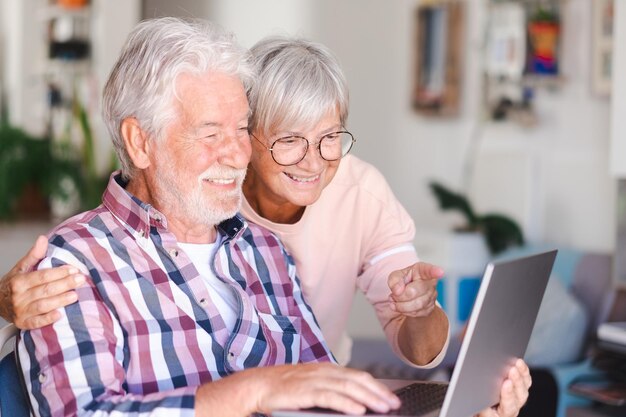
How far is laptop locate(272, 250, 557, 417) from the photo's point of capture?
143cm

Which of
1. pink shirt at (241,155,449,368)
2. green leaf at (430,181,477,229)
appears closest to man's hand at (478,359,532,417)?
pink shirt at (241,155,449,368)

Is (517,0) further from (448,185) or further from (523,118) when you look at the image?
(448,185)

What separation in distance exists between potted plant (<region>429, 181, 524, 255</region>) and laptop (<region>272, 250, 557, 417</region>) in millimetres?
2656

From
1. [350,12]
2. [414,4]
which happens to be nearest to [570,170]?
[414,4]

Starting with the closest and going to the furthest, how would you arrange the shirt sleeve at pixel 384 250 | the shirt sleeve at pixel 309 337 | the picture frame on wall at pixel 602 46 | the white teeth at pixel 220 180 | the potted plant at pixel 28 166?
the white teeth at pixel 220 180 < the shirt sleeve at pixel 309 337 < the shirt sleeve at pixel 384 250 < the picture frame on wall at pixel 602 46 < the potted plant at pixel 28 166

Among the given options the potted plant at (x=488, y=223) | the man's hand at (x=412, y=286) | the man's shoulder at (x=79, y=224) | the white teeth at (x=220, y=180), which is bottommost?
the potted plant at (x=488, y=223)

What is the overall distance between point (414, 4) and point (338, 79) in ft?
11.8

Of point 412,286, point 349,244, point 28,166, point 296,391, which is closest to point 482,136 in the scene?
point 28,166

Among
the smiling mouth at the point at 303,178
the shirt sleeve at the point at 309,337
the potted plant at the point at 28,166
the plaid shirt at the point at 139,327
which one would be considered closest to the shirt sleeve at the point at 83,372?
the plaid shirt at the point at 139,327

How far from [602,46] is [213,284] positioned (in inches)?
114

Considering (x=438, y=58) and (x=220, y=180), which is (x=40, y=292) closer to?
(x=220, y=180)

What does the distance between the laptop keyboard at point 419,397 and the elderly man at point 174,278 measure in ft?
0.19

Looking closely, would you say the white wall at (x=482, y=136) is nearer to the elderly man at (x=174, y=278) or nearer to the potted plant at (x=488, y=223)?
the potted plant at (x=488, y=223)

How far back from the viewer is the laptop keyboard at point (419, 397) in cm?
150
